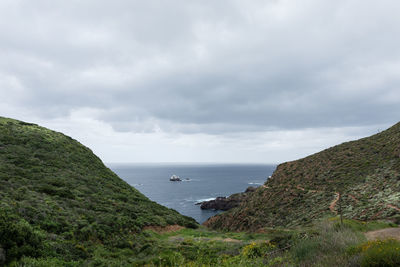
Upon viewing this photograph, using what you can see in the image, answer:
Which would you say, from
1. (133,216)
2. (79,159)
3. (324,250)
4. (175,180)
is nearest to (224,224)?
(133,216)

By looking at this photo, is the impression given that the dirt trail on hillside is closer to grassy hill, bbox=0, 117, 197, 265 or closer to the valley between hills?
the valley between hills

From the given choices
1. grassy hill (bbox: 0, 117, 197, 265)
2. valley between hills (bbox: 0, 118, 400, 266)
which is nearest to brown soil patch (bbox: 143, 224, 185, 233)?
valley between hills (bbox: 0, 118, 400, 266)

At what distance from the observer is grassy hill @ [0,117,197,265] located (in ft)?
34.3

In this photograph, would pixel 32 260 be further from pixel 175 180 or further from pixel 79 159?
pixel 175 180

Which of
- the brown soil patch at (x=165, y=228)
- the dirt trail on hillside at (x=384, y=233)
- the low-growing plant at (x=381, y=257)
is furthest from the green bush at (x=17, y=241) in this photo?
the dirt trail on hillside at (x=384, y=233)

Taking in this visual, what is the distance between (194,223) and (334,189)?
1941cm

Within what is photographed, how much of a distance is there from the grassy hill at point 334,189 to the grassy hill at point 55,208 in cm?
1346

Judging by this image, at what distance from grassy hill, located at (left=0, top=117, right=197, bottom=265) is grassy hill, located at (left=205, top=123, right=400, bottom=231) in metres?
13.5

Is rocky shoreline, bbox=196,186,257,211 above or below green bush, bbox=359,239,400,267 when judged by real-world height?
below

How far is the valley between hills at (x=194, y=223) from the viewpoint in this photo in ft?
28.8

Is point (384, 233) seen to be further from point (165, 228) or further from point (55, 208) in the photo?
point (55, 208)

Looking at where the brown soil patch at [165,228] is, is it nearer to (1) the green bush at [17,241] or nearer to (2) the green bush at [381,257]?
(1) the green bush at [17,241]

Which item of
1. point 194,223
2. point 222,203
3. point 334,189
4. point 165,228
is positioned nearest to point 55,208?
point 165,228

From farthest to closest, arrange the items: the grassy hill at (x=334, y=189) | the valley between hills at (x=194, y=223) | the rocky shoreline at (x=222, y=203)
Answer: the rocky shoreline at (x=222, y=203) < the grassy hill at (x=334, y=189) < the valley between hills at (x=194, y=223)
